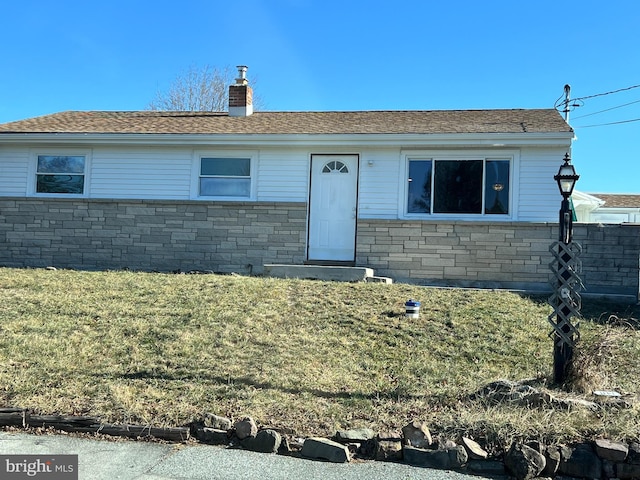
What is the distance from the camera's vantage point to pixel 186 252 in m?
12.2

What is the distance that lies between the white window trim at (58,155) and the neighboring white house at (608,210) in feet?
63.3

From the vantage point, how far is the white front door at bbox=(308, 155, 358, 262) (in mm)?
11969

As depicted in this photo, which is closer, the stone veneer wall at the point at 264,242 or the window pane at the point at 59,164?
the stone veneer wall at the point at 264,242

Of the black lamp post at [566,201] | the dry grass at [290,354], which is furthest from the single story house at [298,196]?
the black lamp post at [566,201]

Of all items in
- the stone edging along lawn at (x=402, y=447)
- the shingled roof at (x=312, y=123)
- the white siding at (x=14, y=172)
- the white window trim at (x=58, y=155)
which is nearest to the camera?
the stone edging along lawn at (x=402, y=447)

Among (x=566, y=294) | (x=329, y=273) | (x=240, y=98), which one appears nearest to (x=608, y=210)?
(x=240, y=98)

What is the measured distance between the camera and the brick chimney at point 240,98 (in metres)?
14.4

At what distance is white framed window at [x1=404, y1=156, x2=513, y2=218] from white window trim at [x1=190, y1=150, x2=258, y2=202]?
11.2 ft

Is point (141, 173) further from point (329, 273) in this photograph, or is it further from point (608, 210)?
point (608, 210)

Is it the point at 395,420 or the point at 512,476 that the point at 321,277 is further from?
the point at 512,476

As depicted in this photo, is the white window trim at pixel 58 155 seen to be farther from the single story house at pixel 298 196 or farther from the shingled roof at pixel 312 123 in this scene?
the shingled roof at pixel 312 123

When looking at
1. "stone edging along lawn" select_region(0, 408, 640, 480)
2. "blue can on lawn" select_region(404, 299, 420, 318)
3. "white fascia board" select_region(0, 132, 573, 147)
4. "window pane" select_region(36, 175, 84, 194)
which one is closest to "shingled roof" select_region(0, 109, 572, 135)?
"white fascia board" select_region(0, 132, 573, 147)

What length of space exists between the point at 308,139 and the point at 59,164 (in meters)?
6.07

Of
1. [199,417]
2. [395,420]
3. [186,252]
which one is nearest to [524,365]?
[395,420]
